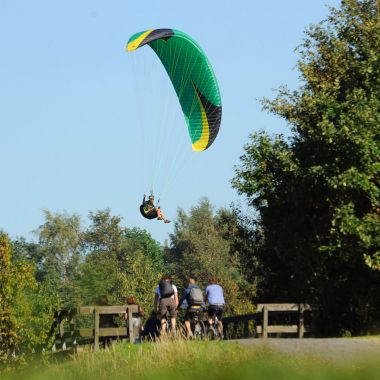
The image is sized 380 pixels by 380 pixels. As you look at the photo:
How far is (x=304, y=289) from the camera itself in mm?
28859

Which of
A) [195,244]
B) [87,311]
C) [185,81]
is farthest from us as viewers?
[195,244]

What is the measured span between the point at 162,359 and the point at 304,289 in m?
13.2

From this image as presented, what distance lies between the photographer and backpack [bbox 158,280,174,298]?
24.1 m

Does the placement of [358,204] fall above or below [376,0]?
below

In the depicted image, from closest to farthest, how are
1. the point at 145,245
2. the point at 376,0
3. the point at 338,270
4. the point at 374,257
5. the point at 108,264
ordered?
the point at 374,257
the point at 338,270
the point at 376,0
the point at 108,264
the point at 145,245

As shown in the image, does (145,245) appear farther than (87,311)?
Yes

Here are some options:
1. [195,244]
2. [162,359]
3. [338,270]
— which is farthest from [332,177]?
[195,244]

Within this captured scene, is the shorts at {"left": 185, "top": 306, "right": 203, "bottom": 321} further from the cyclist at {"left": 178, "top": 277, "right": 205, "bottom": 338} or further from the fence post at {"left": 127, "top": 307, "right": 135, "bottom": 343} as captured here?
the fence post at {"left": 127, "top": 307, "right": 135, "bottom": 343}

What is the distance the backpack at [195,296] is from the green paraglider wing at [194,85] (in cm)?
704

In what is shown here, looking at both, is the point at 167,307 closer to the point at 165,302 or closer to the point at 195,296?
the point at 165,302

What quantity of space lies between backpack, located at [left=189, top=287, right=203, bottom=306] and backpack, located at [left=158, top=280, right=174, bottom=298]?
95cm

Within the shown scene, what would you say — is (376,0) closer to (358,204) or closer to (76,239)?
(358,204)

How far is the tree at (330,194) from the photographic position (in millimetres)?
25625

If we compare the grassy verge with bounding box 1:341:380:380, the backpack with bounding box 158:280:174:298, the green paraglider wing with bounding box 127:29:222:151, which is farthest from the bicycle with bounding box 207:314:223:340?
the grassy verge with bounding box 1:341:380:380
